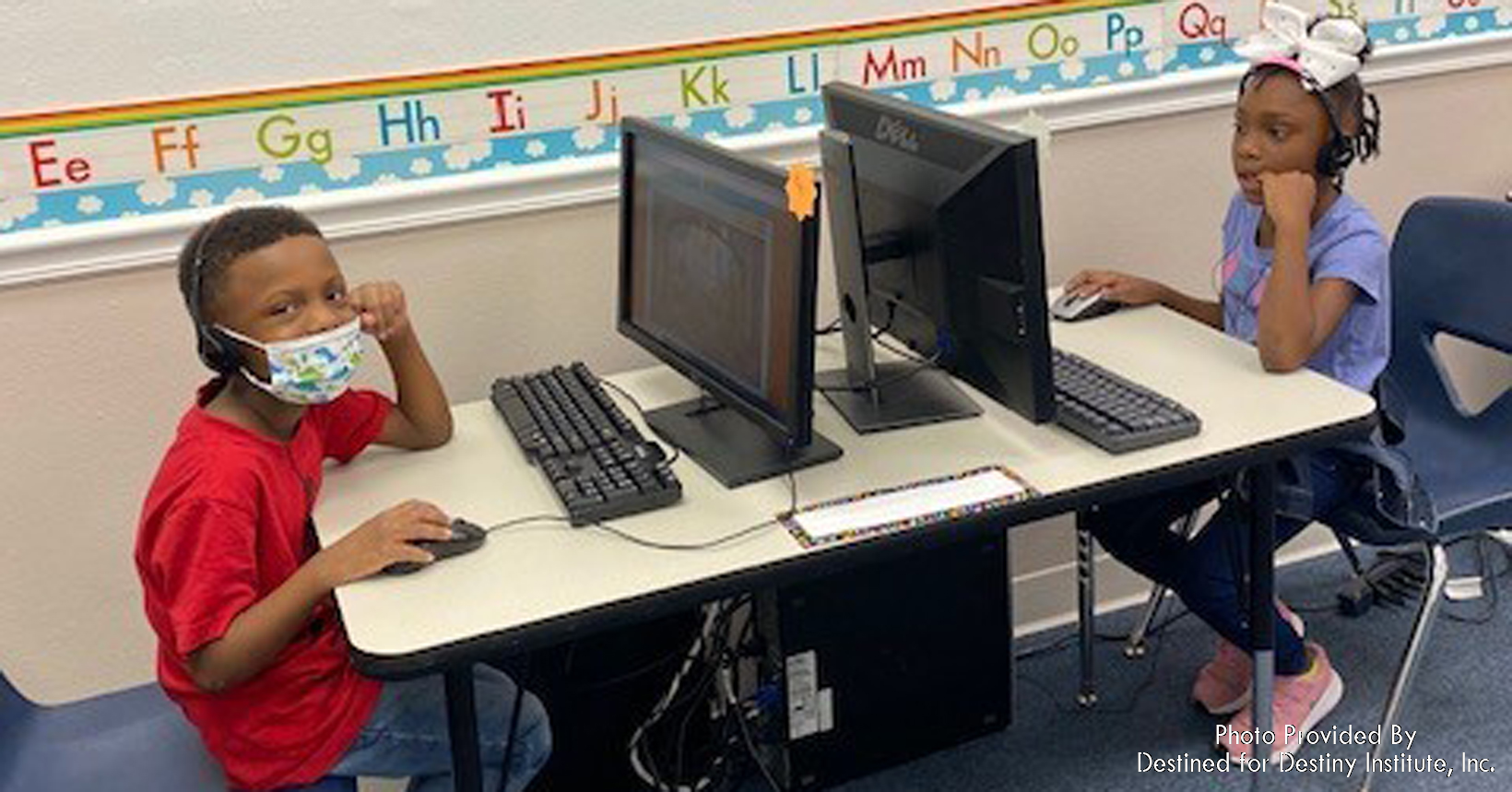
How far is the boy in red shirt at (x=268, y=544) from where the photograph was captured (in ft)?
5.02

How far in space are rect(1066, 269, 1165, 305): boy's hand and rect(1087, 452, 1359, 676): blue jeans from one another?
318 millimetres

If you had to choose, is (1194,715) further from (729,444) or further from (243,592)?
(243,592)

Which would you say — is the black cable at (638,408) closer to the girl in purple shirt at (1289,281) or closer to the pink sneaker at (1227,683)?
the girl in purple shirt at (1289,281)

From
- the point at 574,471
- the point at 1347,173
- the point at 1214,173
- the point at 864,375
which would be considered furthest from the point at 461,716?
the point at 1347,173

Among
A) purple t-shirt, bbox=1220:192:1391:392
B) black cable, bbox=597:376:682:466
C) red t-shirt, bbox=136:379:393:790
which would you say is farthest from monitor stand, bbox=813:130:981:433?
A: red t-shirt, bbox=136:379:393:790

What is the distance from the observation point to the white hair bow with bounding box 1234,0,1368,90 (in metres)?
2.07

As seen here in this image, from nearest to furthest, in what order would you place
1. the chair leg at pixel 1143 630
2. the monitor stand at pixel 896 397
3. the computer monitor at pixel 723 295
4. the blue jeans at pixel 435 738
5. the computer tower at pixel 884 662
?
the computer monitor at pixel 723 295, the blue jeans at pixel 435 738, the monitor stand at pixel 896 397, the computer tower at pixel 884 662, the chair leg at pixel 1143 630

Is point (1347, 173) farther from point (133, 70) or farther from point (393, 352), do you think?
point (133, 70)

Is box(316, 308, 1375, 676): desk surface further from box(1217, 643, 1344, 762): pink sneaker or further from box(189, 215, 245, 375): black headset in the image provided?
box(1217, 643, 1344, 762): pink sneaker

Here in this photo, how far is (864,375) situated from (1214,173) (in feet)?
3.39

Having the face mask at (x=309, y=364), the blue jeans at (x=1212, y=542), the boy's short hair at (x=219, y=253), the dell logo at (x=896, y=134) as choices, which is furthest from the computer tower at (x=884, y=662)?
the boy's short hair at (x=219, y=253)

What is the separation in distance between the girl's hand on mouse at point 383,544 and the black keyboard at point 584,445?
0.17 metres

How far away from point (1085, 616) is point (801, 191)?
1.24 metres

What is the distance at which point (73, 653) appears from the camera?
2178 mm
